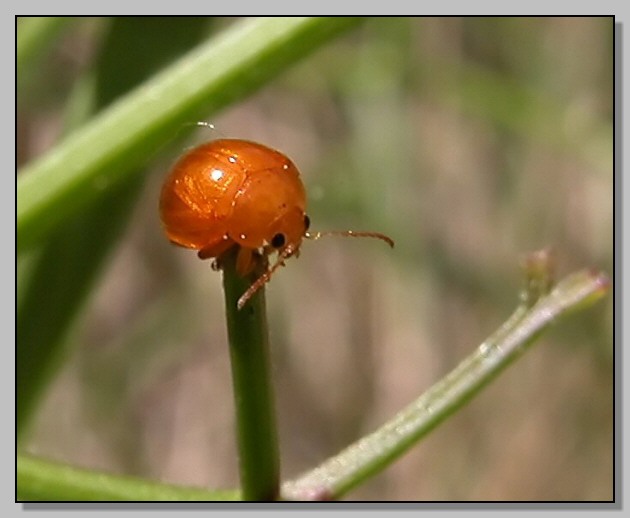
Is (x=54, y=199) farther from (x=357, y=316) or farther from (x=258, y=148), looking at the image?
(x=357, y=316)

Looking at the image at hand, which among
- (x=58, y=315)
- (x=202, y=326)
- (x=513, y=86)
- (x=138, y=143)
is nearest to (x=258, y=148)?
(x=138, y=143)

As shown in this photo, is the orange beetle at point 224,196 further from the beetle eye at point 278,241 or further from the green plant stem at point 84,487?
the green plant stem at point 84,487

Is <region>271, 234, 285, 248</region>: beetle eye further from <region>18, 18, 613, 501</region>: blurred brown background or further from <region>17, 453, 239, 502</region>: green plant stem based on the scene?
<region>18, 18, 613, 501</region>: blurred brown background

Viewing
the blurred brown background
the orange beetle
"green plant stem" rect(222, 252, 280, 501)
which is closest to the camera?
"green plant stem" rect(222, 252, 280, 501)

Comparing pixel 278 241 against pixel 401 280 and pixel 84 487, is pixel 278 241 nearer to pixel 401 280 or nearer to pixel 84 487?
pixel 84 487

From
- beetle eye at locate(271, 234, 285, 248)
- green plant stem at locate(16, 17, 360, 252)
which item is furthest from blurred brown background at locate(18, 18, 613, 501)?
green plant stem at locate(16, 17, 360, 252)
